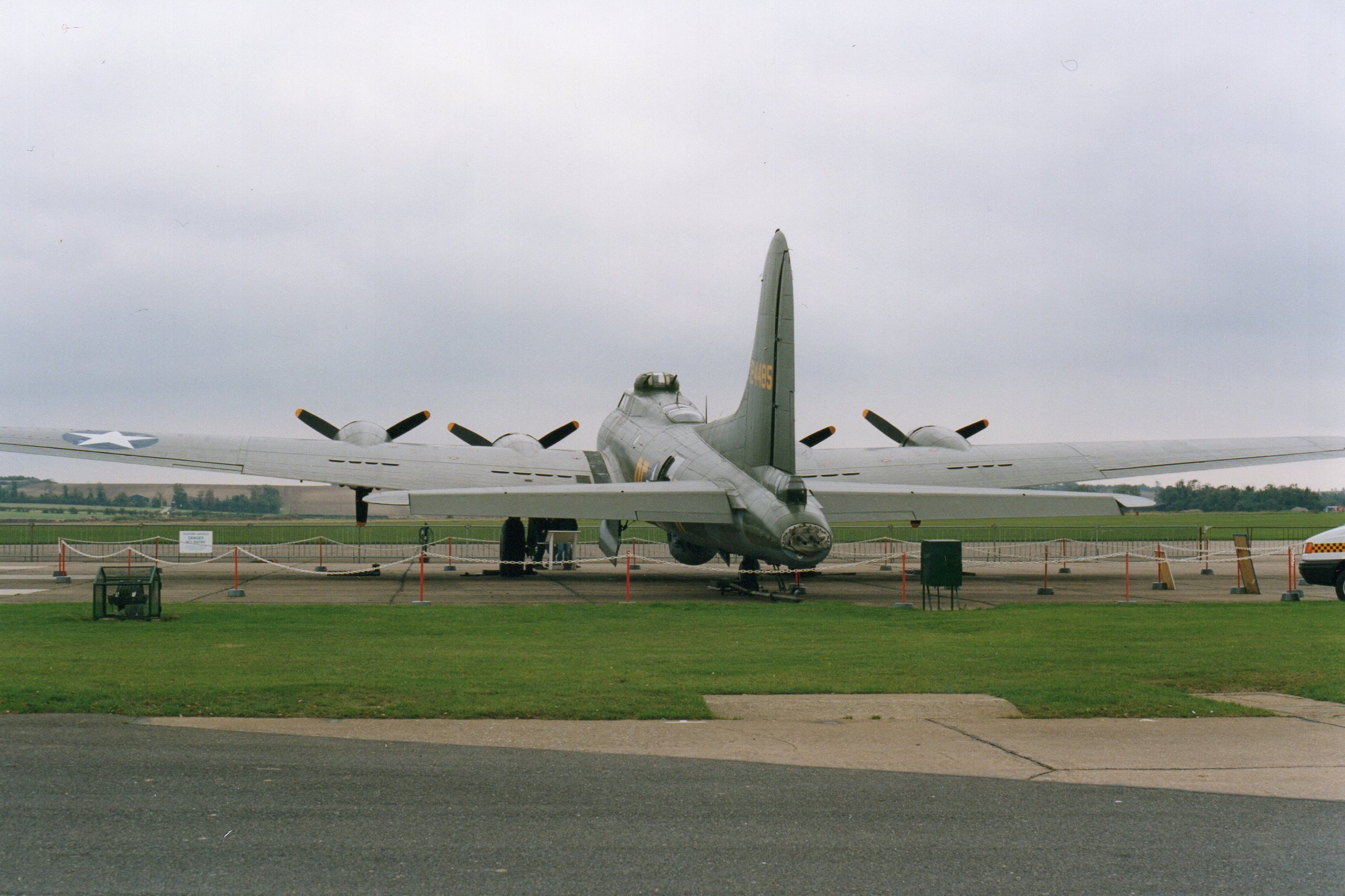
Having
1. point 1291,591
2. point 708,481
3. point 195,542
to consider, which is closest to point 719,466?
point 708,481

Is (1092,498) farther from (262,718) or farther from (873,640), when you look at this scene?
(262,718)

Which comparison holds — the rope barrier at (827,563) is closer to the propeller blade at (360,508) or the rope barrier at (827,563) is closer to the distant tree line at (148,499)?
the propeller blade at (360,508)

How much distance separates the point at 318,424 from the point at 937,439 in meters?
20.4

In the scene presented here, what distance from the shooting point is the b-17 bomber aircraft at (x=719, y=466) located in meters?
22.0

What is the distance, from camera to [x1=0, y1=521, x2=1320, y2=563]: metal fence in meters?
42.8

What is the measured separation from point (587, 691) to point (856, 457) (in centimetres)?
2531

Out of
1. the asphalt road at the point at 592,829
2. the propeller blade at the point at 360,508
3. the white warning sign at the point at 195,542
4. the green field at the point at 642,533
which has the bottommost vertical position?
the green field at the point at 642,533

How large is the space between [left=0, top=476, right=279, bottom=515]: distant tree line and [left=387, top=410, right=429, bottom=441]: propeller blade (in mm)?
80393

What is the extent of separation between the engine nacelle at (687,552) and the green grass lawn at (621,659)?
10247 millimetres

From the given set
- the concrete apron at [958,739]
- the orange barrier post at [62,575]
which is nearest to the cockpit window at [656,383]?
the orange barrier post at [62,575]

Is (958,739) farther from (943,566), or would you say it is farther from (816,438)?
(816,438)

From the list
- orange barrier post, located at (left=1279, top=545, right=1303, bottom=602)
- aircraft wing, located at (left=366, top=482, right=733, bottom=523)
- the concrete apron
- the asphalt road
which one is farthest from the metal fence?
the asphalt road

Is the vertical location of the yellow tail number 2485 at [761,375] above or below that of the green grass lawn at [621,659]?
above

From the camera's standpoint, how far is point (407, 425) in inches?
1329
